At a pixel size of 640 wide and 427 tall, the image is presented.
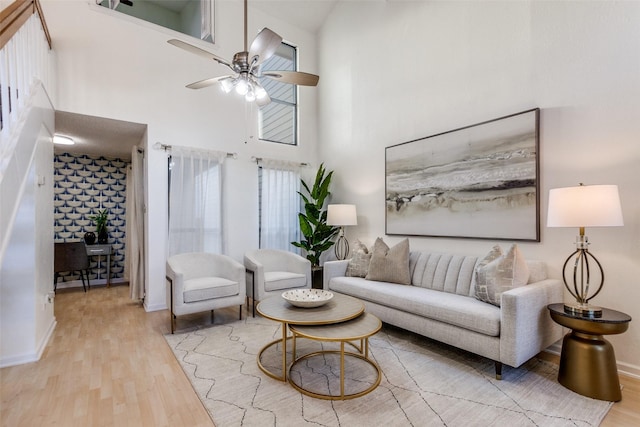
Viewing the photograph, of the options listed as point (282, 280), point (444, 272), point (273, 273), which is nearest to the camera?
point (444, 272)

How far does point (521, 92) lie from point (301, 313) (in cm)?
285

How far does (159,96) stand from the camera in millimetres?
4016

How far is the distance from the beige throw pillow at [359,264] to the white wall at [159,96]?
177cm

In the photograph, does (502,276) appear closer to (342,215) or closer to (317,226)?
(342,215)

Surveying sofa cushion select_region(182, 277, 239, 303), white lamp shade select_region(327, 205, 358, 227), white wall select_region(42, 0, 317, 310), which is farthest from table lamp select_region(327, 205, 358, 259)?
sofa cushion select_region(182, 277, 239, 303)

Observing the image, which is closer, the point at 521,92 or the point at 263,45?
the point at 263,45

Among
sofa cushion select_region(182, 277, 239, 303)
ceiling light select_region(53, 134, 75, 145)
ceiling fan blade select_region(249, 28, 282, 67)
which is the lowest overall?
sofa cushion select_region(182, 277, 239, 303)

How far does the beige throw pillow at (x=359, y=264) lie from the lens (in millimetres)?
3668

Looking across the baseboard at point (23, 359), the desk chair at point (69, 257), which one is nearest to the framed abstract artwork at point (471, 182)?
the baseboard at point (23, 359)

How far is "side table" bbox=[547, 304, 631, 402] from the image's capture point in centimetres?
195

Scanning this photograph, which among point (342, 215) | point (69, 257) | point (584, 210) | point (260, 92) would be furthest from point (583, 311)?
point (69, 257)

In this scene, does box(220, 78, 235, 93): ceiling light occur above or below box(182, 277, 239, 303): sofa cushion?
above

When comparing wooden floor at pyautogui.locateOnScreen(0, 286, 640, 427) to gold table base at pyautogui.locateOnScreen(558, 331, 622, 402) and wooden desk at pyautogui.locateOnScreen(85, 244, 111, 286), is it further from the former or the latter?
wooden desk at pyautogui.locateOnScreen(85, 244, 111, 286)

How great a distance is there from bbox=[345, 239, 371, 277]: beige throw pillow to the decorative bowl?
1112 mm
